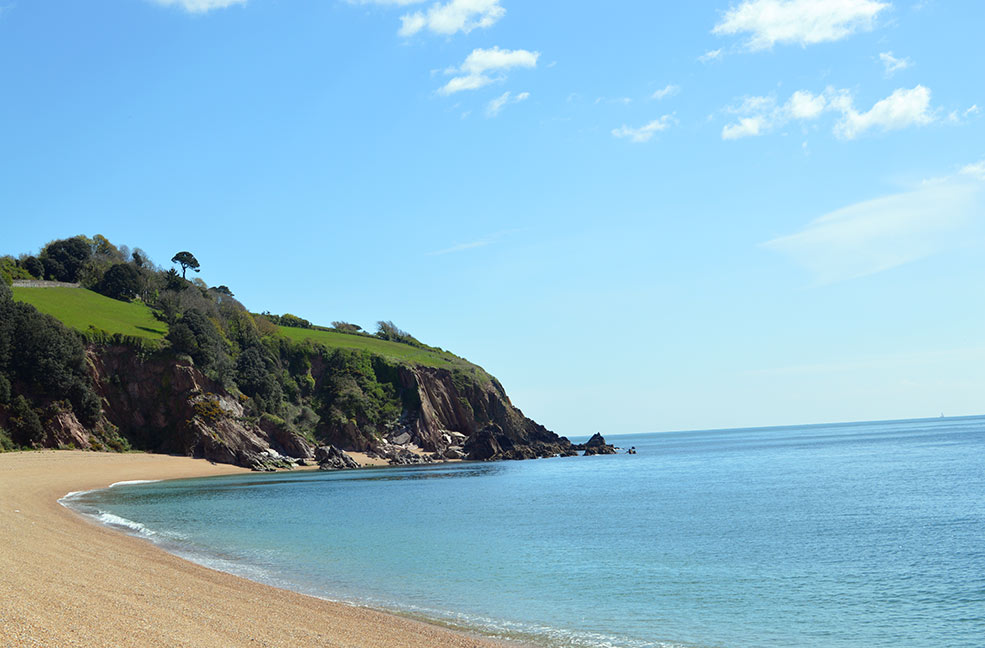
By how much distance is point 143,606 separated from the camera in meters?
14.3

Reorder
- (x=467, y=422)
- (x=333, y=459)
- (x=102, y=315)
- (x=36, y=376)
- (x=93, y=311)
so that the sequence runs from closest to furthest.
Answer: (x=36, y=376), (x=102, y=315), (x=93, y=311), (x=333, y=459), (x=467, y=422)

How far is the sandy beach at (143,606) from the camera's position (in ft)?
38.1

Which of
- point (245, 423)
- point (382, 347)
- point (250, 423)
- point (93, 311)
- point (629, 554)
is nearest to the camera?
point (629, 554)

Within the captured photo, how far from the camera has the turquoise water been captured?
54.9 feet

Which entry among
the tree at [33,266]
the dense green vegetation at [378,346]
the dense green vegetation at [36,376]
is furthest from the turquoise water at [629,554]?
the tree at [33,266]

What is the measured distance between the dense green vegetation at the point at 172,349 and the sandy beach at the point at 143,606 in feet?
151

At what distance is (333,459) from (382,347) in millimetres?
38546

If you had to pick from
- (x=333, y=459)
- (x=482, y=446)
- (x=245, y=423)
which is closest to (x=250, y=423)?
(x=245, y=423)

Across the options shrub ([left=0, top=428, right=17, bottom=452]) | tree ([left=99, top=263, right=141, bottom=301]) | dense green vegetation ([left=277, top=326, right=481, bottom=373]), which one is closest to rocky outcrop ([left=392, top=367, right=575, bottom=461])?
dense green vegetation ([left=277, top=326, right=481, bottom=373])

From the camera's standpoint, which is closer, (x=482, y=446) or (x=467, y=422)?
(x=482, y=446)

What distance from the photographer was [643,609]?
18.0 meters

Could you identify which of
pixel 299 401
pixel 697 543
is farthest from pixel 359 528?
pixel 299 401

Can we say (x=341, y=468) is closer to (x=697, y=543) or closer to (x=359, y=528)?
(x=359, y=528)

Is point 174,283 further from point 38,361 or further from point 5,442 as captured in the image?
Answer: point 5,442
